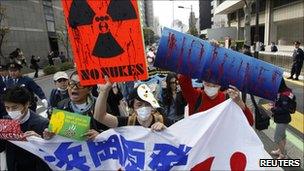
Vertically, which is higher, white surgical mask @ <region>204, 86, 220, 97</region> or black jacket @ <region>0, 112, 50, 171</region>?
white surgical mask @ <region>204, 86, 220, 97</region>

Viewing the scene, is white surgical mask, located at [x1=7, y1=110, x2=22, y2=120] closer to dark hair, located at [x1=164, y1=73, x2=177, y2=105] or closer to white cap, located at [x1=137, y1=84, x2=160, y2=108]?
white cap, located at [x1=137, y1=84, x2=160, y2=108]

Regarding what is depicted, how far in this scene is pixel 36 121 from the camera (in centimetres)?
351

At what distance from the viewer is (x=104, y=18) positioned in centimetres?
316

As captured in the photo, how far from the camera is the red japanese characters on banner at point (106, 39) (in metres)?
3.12

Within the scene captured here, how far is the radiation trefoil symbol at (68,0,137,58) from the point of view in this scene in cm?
311

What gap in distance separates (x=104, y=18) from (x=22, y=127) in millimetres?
1259

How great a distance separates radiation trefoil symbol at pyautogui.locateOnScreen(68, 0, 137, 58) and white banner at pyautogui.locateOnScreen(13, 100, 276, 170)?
0.71 m

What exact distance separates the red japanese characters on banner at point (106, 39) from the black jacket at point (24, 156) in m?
0.64

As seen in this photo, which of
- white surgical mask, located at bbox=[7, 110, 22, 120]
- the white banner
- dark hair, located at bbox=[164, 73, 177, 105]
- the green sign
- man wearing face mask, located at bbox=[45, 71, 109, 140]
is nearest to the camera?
the green sign

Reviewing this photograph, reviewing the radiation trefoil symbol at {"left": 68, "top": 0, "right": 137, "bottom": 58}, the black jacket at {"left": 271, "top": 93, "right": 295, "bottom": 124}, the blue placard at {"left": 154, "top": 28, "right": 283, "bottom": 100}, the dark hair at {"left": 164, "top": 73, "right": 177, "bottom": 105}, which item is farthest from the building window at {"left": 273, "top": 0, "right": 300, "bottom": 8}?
the radiation trefoil symbol at {"left": 68, "top": 0, "right": 137, "bottom": 58}

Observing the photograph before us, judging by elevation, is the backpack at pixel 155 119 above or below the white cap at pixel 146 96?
below

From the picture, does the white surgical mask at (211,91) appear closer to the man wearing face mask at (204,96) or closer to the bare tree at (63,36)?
the man wearing face mask at (204,96)

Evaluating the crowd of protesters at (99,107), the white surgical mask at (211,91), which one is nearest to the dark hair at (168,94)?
the crowd of protesters at (99,107)

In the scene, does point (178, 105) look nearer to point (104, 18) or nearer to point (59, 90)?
point (59, 90)
